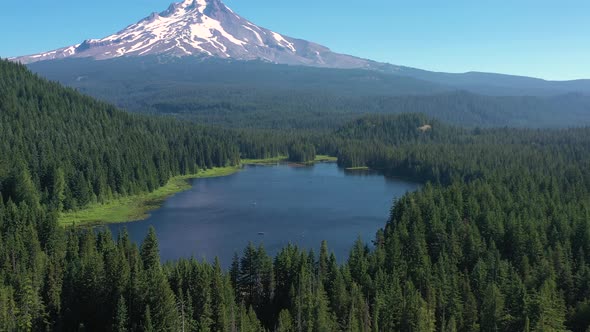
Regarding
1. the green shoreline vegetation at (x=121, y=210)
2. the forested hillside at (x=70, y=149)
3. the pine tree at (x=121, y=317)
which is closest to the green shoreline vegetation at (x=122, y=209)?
the green shoreline vegetation at (x=121, y=210)

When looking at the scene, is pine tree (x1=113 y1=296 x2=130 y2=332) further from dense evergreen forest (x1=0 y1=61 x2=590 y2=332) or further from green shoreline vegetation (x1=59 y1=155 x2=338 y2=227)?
green shoreline vegetation (x1=59 y1=155 x2=338 y2=227)

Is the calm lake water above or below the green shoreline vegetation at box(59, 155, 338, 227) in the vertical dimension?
below

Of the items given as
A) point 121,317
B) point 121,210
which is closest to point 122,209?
point 121,210

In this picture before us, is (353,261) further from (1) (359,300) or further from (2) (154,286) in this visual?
(2) (154,286)

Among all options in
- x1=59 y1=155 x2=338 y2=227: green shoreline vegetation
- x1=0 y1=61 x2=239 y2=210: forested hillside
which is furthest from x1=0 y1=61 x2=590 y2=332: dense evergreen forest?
x1=0 y1=61 x2=239 y2=210: forested hillside

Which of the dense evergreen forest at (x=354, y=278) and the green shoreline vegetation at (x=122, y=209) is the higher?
the dense evergreen forest at (x=354, y=278)

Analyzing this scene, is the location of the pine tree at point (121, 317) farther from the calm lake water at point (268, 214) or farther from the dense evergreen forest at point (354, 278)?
the calm lake water at point (268, 214)

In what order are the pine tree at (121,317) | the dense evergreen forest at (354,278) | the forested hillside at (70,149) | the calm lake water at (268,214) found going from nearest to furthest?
the pine tree at (121,317) → the dense evergreen forest at (354,278) → the calm lake water at (268,214) → the forested hillside at (70,149)

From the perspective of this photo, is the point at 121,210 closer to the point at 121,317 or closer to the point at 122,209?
the point at 122,209
